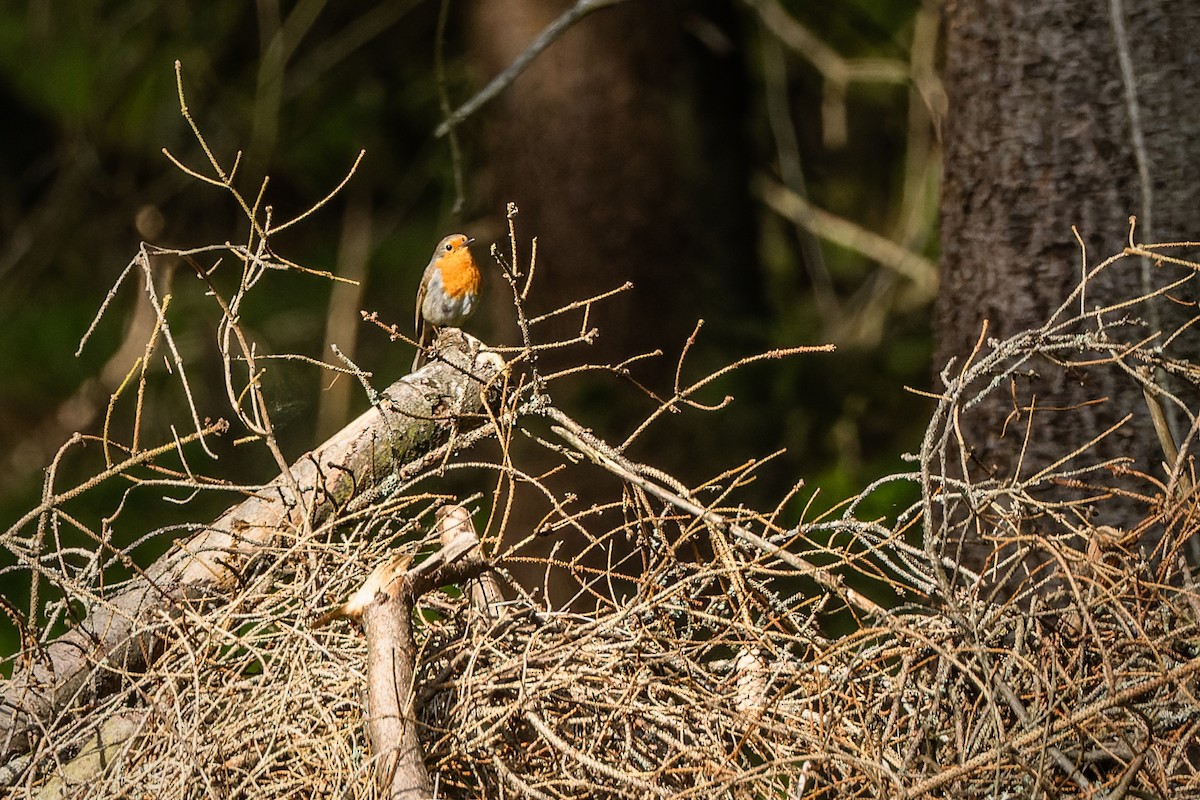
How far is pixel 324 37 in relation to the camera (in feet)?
26.8

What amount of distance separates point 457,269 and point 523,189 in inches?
59.2

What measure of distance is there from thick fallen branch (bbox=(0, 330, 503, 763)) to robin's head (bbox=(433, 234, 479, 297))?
3.63ft

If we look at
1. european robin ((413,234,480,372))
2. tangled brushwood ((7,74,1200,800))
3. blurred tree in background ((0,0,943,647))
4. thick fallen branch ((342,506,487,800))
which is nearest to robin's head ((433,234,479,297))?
european robin ((413,234,480,372))

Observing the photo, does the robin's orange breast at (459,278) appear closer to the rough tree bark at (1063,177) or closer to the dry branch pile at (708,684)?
the rough tree bark at (1063,177)

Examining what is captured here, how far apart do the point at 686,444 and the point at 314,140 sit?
3.54 m

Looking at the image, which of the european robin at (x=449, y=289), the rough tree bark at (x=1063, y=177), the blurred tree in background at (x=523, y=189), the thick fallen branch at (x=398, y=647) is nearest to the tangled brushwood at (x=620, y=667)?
the thick fallen branch at (x=398, y=647)

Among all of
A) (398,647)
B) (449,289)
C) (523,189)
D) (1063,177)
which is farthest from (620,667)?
(523,189)

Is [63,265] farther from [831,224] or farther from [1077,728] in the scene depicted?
[1077,728]

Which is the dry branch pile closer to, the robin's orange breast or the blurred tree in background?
the robin's orange breast

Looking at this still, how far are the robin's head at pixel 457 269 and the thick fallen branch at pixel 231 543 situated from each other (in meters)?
1.11

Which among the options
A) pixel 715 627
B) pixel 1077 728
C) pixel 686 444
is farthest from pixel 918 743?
pixel 686 444

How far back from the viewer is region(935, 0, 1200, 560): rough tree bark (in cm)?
318

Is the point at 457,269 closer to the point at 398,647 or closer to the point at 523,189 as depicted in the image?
the point at 523,189

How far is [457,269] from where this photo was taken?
4.34m
